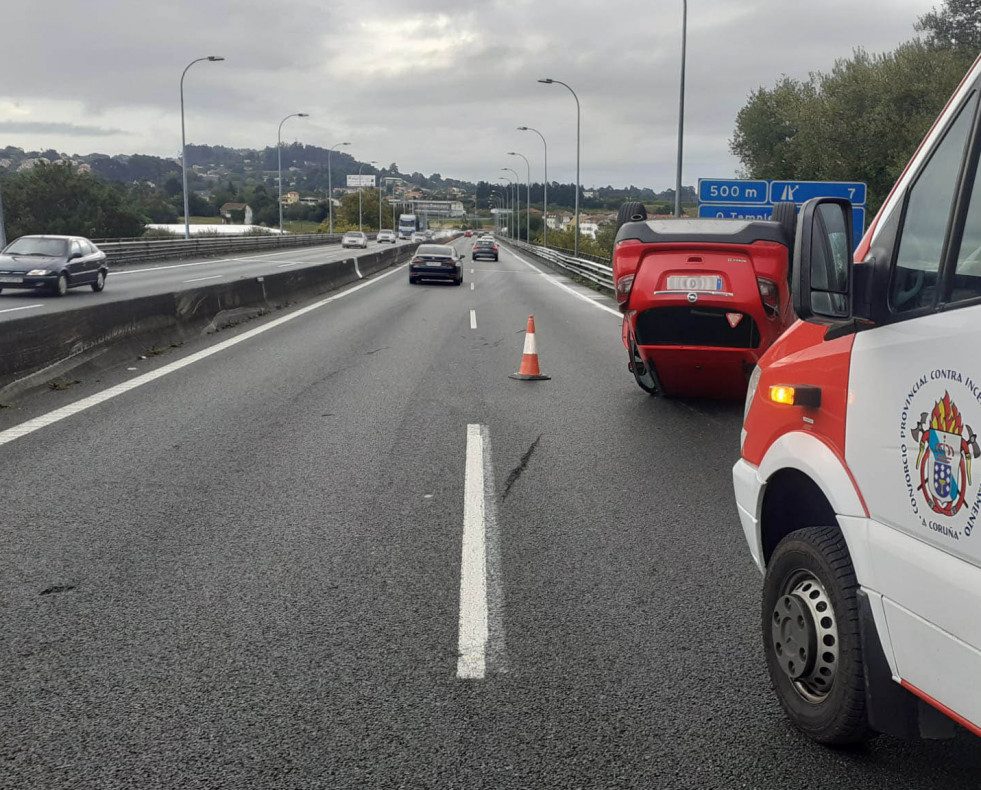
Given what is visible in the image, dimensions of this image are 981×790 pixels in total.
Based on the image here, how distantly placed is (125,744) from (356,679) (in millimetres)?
823

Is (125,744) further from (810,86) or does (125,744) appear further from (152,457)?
(810,86)

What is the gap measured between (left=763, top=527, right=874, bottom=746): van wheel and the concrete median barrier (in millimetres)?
7948

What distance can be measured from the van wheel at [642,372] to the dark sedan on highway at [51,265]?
17107 mm

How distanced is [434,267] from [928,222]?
99.6ft

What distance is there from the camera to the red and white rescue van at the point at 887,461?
2.33 metres

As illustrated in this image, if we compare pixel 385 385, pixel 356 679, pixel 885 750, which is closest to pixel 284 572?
pixel 356 679

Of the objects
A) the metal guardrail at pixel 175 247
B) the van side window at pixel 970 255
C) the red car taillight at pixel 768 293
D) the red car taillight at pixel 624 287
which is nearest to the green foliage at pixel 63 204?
the metal guardrail at pixel 175 247

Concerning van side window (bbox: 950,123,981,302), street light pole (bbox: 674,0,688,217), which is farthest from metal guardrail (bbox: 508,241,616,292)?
van side window (bbox: 950,123,981,302)

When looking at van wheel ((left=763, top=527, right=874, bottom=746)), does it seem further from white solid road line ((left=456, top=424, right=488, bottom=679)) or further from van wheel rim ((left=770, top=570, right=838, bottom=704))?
white solid road line ((left=456, top=424, right=488, bottom=679))

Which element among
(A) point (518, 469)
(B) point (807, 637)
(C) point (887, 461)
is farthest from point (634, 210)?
(C) point (887, 461)

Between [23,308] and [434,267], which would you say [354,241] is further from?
[23,308]

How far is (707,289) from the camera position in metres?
8.55

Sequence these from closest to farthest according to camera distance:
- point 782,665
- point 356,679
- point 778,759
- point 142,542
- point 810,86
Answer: point 778,759
point 782,665
point 356,679
point 142,542
point 810,86

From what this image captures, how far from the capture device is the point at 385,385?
10.7m
